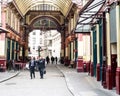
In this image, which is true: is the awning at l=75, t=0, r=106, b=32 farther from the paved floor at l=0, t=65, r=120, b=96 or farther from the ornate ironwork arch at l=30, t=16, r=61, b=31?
the ornate ironwork arch at l=30, t=16, r=61, b=31

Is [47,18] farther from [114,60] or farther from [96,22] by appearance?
[114,60]

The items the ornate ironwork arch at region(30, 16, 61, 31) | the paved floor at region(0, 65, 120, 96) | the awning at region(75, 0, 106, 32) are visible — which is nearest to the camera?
the paved floor at region(0, 65, 120, 96)

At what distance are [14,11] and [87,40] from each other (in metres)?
14.1

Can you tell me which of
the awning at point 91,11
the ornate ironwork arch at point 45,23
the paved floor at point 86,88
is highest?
the ornate ironwork arch at point 45,23

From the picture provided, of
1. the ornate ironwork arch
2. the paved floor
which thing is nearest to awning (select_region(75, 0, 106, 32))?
the paved floor

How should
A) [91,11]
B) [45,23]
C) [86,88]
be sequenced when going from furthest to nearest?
[45,23], [91,11], [86,88]

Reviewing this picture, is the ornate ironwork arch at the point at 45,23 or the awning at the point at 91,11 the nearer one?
the awning at the point at 91,11

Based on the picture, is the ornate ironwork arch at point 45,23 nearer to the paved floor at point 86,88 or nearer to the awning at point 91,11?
the awning at point 91,11

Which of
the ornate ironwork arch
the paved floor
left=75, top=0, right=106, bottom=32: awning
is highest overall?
the ornate ironwork arch

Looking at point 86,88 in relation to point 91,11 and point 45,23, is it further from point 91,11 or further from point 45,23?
point 45,23

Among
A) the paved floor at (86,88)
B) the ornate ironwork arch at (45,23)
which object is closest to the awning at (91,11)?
the paved floor at (86,88)

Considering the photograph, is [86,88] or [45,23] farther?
[45,23]

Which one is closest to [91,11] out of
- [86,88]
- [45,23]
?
[86,88]

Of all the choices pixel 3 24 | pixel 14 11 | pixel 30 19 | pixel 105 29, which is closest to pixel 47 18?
pixel 30 19
